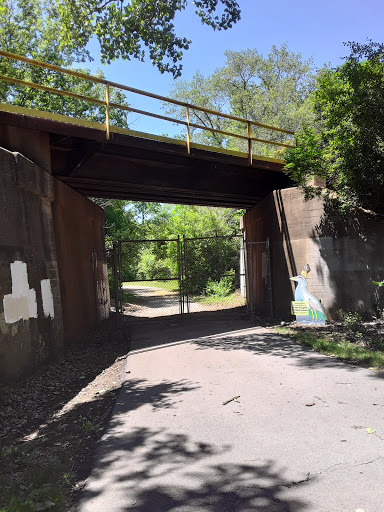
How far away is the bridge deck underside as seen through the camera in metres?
7.73

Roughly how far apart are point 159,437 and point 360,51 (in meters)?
8.11

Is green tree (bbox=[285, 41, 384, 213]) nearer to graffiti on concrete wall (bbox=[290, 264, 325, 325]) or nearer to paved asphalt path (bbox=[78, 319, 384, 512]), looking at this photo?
graffiti on concrete wall (bbox=[290, 264, 325, 325])

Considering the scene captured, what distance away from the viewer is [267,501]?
2533 mm

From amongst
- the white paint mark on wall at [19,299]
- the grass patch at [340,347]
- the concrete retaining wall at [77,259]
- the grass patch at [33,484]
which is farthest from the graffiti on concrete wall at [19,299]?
the grass patch at [340,347]

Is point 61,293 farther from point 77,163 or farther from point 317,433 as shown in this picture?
point 317,433

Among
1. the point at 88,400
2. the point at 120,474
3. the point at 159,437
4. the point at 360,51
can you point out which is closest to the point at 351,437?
the point at 159,437

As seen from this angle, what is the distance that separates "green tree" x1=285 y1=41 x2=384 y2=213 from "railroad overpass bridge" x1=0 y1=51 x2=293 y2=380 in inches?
91.3

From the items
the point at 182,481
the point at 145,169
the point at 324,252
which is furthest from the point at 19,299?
the point at 324,252

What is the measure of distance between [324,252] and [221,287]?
1030 centimetres

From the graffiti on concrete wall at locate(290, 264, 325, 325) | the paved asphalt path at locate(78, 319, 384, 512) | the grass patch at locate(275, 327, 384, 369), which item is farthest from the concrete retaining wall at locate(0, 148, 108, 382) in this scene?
the graffiti on concrete wall at locate(290, 264, 325, 325)

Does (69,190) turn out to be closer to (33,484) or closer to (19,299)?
(19,299)

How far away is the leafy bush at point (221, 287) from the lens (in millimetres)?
18703

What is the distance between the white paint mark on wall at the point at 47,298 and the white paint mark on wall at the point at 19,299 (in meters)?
0.37

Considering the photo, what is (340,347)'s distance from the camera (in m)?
6.54
